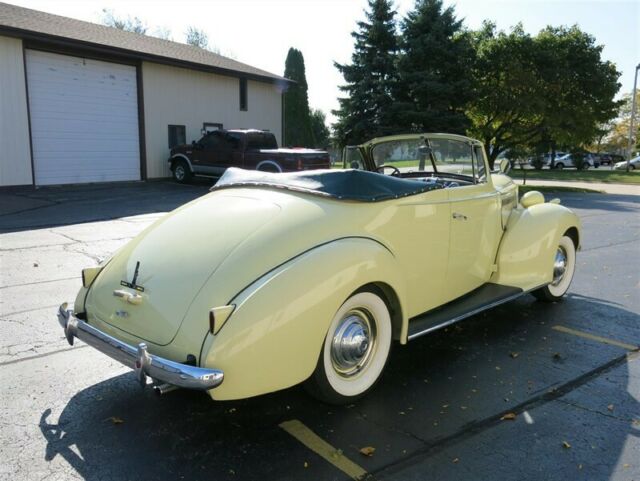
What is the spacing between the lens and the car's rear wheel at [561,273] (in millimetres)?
5395

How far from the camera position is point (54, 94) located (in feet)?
51.9

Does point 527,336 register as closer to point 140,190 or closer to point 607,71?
point 140,190

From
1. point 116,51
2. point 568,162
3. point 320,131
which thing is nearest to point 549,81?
point 116,51

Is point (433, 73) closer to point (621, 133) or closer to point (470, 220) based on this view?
point (470, 220)

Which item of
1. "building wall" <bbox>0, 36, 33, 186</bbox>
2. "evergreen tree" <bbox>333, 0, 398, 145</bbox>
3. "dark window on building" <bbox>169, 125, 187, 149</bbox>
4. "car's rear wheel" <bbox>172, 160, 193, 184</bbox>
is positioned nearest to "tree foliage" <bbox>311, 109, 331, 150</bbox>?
"evergreen tree" <bbox>333, 0, 398, 145</bbox>

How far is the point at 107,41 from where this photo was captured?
17.4 metres

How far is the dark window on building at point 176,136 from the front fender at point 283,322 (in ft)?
58.6

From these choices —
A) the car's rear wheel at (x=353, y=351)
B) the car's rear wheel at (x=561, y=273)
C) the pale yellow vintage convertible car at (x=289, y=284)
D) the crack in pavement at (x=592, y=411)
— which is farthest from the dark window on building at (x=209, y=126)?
the crack in pavement at (x=592, y=411)

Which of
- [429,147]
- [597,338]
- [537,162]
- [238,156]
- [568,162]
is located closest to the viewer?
[597,338]

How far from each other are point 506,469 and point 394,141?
11.5ft

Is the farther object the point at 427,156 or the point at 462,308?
the point at 427,156

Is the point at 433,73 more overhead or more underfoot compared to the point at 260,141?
more overhead

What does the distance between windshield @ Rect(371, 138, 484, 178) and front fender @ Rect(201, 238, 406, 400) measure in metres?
2.28

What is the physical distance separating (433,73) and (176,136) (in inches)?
444
